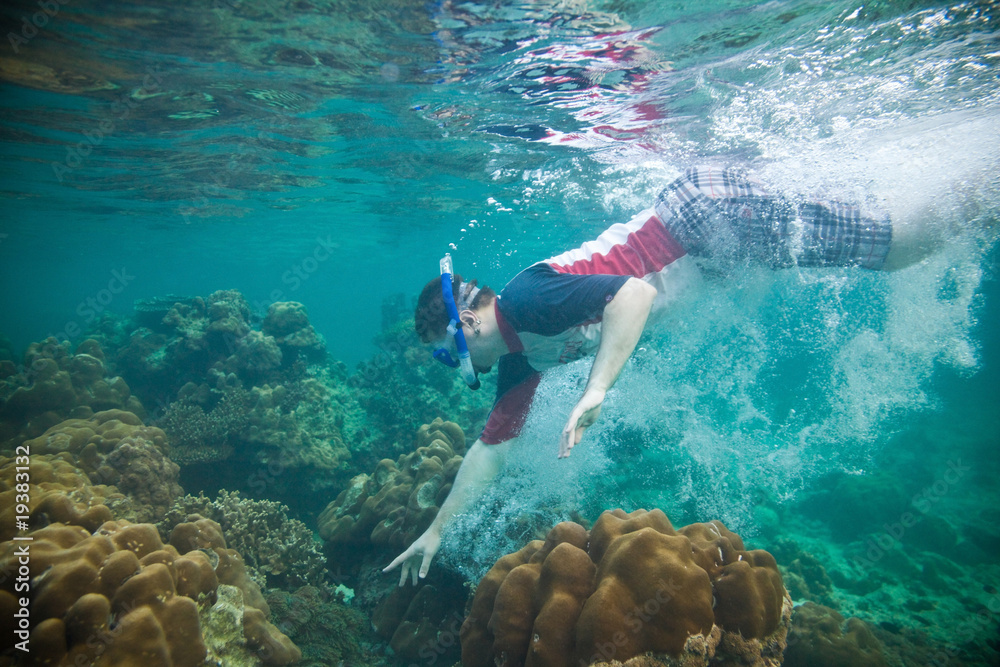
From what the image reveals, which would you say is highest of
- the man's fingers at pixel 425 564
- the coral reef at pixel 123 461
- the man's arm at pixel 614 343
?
the man's arm at pixel 614 343

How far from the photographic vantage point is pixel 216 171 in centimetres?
1553

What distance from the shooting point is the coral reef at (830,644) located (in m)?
4.33

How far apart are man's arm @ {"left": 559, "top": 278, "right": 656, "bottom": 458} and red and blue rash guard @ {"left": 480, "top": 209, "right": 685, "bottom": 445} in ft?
0.32

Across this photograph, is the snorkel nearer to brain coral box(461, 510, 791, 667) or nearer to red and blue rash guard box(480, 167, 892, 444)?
red and blue rash guard box(480, 167, 892, 444)

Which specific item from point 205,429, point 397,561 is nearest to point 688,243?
point 397,561

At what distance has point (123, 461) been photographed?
583 centimetres

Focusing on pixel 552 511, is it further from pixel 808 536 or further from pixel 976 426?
pixel 976 426

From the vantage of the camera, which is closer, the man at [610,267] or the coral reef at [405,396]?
the man at [610,267]

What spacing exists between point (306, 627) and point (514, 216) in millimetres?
21087

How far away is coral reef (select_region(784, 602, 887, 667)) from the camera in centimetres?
433

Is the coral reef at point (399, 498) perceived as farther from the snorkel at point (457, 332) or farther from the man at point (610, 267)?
the snorkel at point (457, 332)

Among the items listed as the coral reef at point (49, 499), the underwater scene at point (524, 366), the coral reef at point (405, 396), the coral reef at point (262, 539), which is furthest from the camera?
the coral reef at point (405, 396)

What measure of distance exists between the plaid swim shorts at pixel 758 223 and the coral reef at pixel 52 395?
1169 cm

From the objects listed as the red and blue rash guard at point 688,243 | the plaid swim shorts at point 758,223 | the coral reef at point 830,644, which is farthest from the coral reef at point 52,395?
the coral reef at point 830,644
